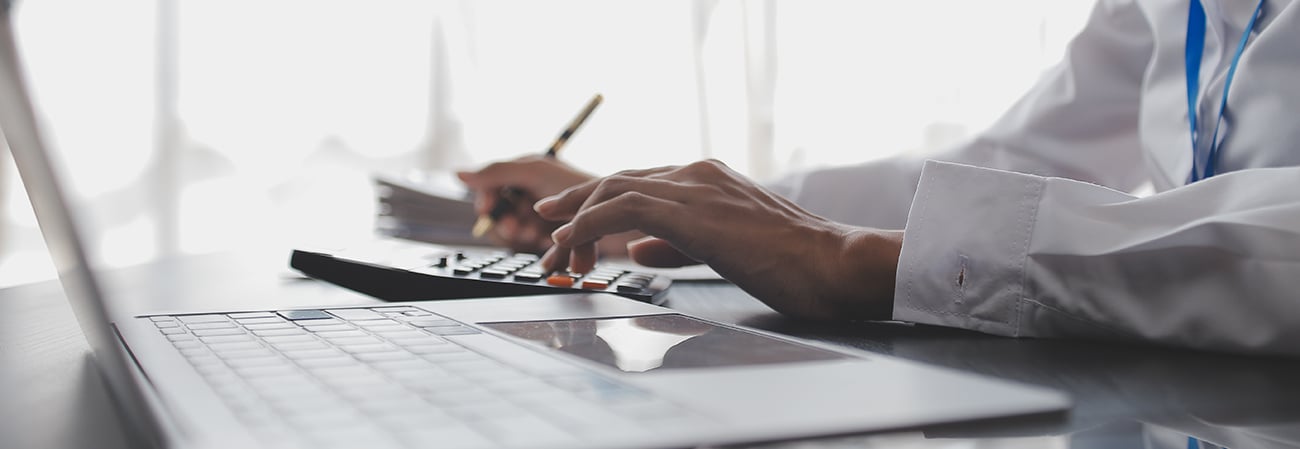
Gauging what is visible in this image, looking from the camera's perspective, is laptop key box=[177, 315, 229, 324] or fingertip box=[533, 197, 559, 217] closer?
laptop key box=[177, 315, 229, 324]

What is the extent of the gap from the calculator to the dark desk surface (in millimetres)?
20

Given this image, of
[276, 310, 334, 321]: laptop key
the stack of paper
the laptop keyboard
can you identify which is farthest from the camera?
the stack of paper

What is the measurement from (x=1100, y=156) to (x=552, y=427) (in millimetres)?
1011

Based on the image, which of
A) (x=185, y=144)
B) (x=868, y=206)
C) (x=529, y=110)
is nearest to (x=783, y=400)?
(x=868, y=206)

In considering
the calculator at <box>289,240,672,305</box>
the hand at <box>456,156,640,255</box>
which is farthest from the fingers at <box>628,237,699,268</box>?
the hand at <box>456,156,640,255</box>

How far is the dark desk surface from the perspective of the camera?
0.28m

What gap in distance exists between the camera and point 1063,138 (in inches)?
42.8

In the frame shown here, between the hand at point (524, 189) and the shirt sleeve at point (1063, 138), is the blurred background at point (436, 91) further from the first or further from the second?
the shirt sleeve at point (1063, 138)

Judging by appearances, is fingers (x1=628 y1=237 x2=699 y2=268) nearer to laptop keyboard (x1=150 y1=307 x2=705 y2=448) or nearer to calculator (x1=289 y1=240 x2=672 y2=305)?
calculator (x1=289 y1=240 x2=672 y2=305)

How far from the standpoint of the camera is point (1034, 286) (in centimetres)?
52

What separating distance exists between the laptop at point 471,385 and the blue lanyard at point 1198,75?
522mm

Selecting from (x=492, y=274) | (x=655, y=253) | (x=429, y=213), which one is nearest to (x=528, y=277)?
(x=492, y=274)

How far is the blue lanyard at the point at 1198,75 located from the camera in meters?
0.73

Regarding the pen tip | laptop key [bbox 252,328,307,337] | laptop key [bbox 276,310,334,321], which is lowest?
the pen tip
